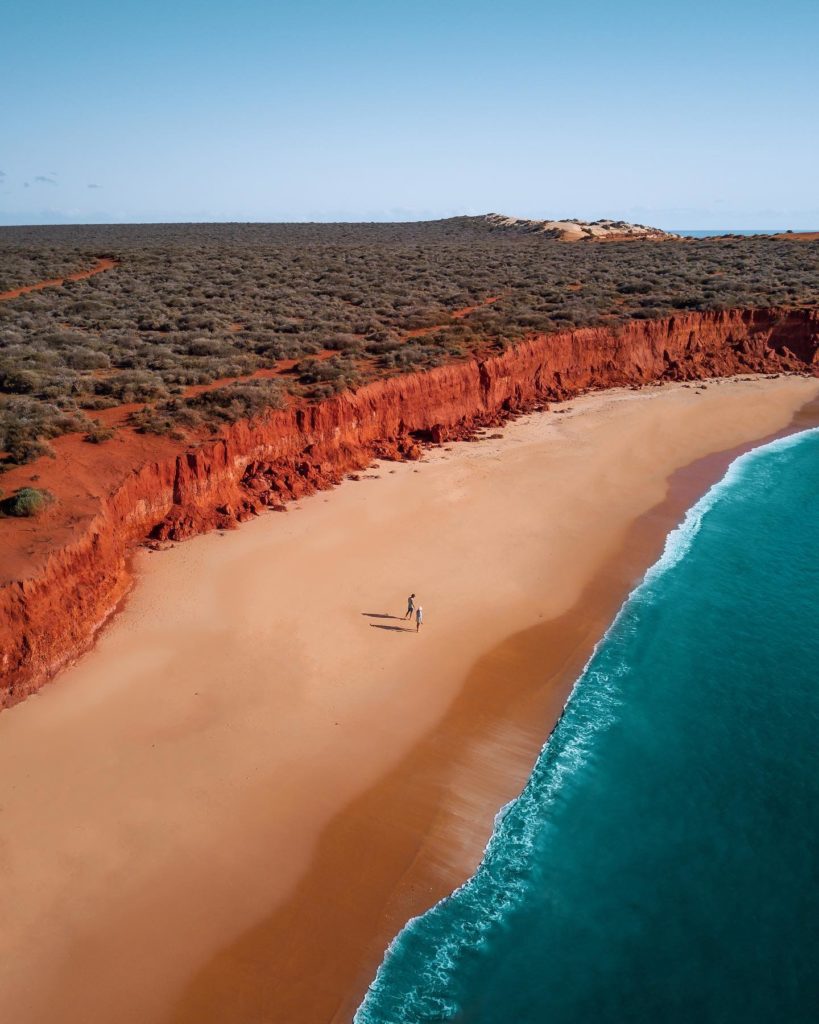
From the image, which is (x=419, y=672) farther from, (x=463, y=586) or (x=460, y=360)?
(x=460, y=360)

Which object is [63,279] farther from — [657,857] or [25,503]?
[657,857]

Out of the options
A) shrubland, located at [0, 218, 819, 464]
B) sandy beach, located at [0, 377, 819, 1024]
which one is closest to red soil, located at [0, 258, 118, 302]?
shrubland, located at [0, 218, 819, 464]

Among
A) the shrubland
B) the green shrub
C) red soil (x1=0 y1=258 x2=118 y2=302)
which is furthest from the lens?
red soil (x1=0 y1=258 x2=118 y2=302)

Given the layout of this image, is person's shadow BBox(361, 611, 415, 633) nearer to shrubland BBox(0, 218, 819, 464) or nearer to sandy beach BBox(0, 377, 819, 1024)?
sandy beach BBox(0, 377, 819, 1024)

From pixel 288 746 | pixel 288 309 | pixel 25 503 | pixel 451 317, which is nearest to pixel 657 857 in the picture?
pixel 288 746

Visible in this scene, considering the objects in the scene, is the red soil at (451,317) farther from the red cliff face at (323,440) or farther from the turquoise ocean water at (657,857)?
the turquoise ocean water at (657,857)

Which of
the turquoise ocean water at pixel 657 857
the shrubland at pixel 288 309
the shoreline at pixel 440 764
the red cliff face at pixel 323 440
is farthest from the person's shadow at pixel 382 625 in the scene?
the shrubland at pixel 288 309
